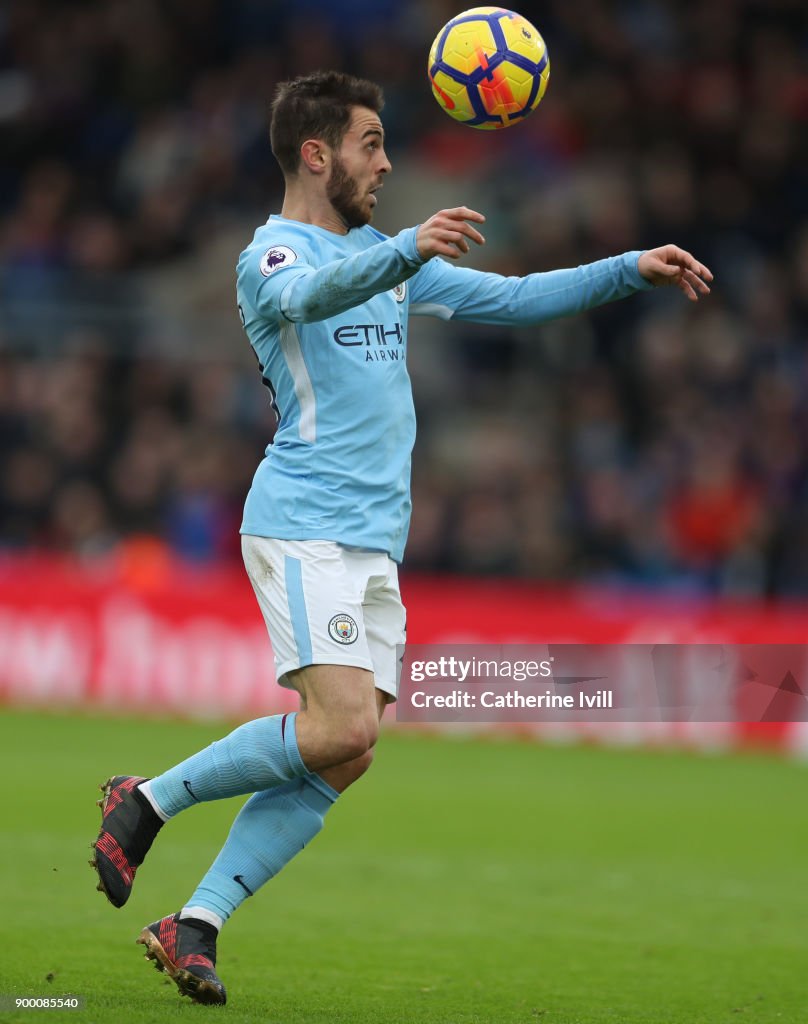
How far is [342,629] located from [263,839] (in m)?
0.69

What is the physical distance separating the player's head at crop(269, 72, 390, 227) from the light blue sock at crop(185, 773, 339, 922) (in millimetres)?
1720

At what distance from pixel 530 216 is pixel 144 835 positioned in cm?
1260

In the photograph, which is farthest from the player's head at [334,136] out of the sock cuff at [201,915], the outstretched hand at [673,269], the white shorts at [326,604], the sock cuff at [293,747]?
the sock cuff at [201,915]

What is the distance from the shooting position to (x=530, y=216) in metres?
17.0

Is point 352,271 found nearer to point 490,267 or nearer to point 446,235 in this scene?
point 446,235

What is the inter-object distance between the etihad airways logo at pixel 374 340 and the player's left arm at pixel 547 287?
33 centimetres

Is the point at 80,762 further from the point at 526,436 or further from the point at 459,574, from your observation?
the point at 526,436

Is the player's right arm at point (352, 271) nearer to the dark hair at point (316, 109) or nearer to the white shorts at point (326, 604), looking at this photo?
Result: the dark hair at point (316, 109)

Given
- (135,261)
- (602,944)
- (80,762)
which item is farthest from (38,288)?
(602,944)

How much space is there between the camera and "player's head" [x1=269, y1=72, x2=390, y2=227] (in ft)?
17.0

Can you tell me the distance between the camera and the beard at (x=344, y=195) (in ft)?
17.1

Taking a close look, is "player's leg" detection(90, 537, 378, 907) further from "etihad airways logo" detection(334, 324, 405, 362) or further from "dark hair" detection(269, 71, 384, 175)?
"dark hair" detection(269, 71, 384, 175)

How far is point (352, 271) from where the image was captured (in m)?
4.64

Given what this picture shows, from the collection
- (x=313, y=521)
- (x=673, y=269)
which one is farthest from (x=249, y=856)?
(x=673, y=269)
